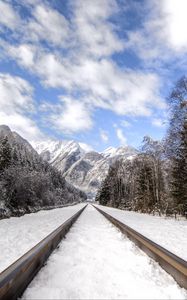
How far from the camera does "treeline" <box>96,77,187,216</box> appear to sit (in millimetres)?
20469

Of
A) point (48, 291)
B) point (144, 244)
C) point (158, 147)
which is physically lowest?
point (48, 291)

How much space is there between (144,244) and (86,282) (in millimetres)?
2532

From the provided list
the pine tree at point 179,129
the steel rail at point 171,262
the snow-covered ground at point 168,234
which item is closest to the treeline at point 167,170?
the pine tree at point 179,129

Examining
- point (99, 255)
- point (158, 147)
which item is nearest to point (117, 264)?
point (99, 255)

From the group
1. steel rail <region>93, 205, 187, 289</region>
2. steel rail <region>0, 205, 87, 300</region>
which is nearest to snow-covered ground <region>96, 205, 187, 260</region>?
steel rail <region>93, 205, 187, 289</region>

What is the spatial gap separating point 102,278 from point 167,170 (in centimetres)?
2672

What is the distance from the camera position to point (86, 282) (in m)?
3.83

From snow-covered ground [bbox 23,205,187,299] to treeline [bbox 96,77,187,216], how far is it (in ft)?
52.2

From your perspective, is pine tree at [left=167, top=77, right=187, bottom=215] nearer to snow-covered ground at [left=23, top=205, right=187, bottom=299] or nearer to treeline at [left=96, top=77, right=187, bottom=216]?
treeline at [left=96, top=77, right=187, bottom=216]

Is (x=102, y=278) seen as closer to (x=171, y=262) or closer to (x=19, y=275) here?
(x=171, y=262)

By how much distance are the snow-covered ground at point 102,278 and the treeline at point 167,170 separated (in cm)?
1591

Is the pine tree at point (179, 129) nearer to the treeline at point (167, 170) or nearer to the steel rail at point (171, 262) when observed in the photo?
the treeline at point (167, 170)

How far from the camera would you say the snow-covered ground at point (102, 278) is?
3347 mm

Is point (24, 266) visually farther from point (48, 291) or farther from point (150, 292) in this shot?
point (150, 292)
